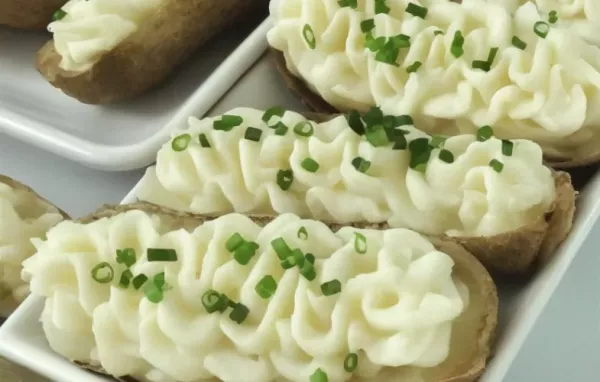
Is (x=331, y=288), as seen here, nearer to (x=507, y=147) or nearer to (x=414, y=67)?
(x=507, y=147)

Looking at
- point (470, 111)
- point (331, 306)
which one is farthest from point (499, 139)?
point (331, 306)

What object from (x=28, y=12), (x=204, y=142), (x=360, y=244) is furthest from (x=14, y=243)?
(x=28, y=12)

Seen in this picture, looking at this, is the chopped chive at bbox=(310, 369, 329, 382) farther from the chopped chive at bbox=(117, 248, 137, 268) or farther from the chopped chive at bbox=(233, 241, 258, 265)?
the chopped chive at bbox=(117, 248, 137, 268)

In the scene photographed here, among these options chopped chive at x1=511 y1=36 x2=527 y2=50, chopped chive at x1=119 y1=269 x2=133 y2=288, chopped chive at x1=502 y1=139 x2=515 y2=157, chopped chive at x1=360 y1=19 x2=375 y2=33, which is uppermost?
chopped chive at x1=511 y1=36 x2=527 y2=50

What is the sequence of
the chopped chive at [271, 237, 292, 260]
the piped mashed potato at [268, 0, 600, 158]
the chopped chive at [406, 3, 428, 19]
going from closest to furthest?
the chopped chive at [271, 237, 292, 260] < the piped mashed potato at [268, 0, 600, 158] < the chopped chive at [406, 3, 428, 19]

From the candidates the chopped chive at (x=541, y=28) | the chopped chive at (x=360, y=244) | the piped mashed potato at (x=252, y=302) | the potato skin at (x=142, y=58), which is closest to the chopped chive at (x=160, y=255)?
the piped mashed potato at (x=252, y=302)

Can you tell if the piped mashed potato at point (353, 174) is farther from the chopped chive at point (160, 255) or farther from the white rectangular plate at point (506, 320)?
the chopped chive at point (160, 255)

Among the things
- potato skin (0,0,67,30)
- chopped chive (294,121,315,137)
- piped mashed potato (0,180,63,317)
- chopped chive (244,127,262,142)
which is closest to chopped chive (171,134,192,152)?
chopped chive (244,127,262,142)
